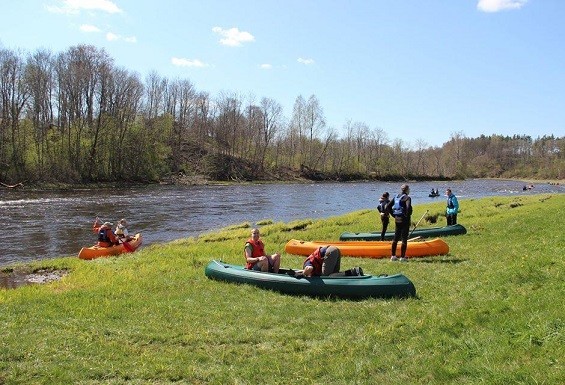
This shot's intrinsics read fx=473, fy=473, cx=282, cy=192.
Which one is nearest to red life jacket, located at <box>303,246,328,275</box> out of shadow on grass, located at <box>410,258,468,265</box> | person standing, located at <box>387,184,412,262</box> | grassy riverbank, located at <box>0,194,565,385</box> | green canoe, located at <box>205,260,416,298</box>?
green canoe, located at <box>205,260,416,298</box>

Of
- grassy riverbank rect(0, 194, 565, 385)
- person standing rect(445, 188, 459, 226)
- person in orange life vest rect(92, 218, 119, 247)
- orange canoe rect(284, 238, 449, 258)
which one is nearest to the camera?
grassy riverbank rect(0, 194, 565, 385)

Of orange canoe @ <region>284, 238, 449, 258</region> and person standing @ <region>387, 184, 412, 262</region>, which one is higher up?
person standing @ <region>387, 184, 412, 262</region>

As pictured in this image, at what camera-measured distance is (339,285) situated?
29.5ft

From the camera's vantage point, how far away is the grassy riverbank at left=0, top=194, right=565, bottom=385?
529cm

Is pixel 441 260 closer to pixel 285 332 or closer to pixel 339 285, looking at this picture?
pixel 339 285

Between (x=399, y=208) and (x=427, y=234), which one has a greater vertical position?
(x=399, y=208)

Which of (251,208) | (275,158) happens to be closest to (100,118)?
(251,208)

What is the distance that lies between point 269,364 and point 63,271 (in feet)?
31.9

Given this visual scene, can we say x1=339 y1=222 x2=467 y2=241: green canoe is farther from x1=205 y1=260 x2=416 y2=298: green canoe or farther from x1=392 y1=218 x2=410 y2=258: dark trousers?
x1=205 y1=260 x2=416 y2=298: green canoe

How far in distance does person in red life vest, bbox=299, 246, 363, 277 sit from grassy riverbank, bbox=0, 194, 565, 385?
27.8 inches

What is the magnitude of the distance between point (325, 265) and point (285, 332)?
2717 mm

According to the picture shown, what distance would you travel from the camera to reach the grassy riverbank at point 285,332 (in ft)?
17.3

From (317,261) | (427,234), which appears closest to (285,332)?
(317,261)

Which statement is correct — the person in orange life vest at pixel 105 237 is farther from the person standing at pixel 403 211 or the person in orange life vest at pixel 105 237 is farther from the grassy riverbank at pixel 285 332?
the person standing at pixel 403 211
